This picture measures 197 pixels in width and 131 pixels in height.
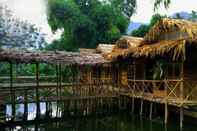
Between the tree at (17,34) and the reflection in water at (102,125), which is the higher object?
the tree at (17,34)

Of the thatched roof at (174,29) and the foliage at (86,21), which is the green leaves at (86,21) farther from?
the thatched roof at (174,29)

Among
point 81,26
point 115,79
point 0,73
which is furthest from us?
point 81,26

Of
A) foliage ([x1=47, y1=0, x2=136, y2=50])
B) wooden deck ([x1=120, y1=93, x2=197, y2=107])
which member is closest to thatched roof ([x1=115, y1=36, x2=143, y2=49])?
wooden deck ([x1=120, y1=93, x2=197, y2=107])

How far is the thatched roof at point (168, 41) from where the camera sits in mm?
15016

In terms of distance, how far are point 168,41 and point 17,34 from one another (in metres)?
34.2

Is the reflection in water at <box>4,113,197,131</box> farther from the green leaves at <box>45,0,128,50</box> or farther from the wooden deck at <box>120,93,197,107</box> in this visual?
the green leaves at <box>45,0,128,50</box>

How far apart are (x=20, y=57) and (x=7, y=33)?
28143mm

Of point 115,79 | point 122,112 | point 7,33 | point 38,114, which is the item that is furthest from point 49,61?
point 7,33

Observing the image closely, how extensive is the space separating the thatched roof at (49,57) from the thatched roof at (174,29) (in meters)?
3.90

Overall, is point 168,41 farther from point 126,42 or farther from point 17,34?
point 17,34

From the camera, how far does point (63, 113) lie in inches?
771

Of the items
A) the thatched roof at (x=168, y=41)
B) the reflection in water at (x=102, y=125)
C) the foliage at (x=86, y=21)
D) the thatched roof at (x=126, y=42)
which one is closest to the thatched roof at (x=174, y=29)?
the thatched roof at (x=168, y=41)

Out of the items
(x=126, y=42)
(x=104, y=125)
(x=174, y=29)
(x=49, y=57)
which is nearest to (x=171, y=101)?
(x=104, y=125)

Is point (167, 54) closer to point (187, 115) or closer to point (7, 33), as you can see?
point (187, 115)
